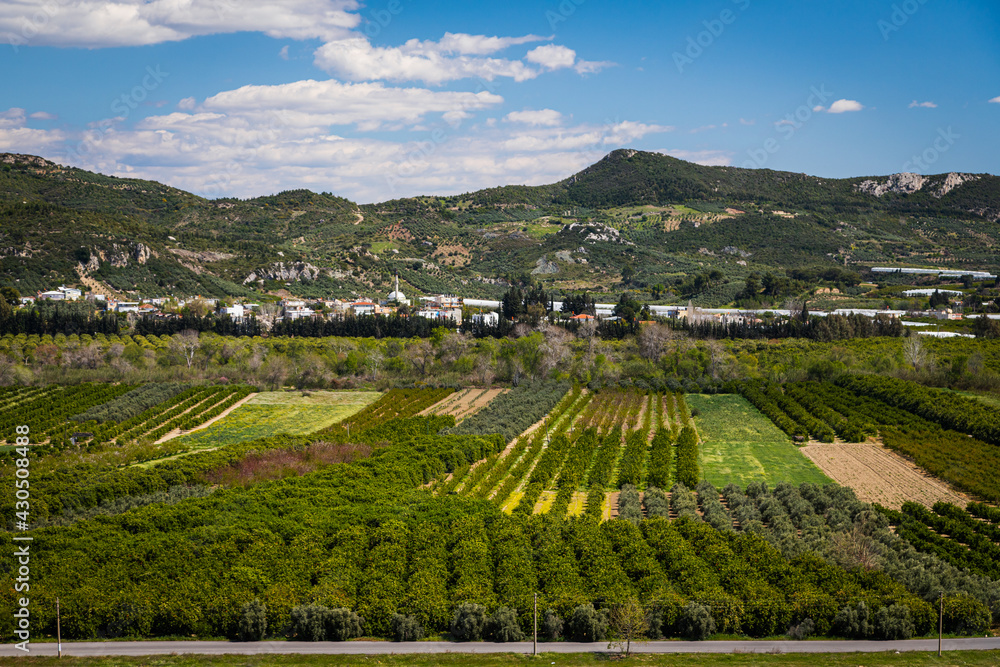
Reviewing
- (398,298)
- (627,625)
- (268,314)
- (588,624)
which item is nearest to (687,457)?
(588,624)

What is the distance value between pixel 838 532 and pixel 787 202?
7313 inches

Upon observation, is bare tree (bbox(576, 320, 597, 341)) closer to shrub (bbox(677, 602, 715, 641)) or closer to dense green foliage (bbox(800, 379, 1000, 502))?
dense green foliage (bbox(800, 379, 1000, 502))

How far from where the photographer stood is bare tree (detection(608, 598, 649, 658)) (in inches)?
763

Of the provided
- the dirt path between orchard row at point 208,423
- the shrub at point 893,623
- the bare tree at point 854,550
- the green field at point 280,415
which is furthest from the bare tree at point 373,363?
the shrub at point 893,623

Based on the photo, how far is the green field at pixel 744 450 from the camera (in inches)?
1449

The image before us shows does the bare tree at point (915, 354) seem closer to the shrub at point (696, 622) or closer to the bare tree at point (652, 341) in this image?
the bare tree at point (652, 341)

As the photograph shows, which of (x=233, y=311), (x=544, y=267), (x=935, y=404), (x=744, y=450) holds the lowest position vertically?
(x=744, y=450)

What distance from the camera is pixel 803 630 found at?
65.7 feet

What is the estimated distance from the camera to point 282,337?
7988cm

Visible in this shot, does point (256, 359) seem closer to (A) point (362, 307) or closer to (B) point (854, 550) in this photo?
(A) point (362, 307)

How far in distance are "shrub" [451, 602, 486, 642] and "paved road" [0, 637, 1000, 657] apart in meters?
0.28

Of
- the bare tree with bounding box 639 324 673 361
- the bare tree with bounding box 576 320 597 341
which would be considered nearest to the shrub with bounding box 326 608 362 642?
the bare tree with bounding box 639 324 673 361

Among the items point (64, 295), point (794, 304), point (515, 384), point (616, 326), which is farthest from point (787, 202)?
point (64, 295)

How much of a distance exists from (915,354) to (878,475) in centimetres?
3189
